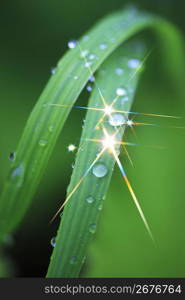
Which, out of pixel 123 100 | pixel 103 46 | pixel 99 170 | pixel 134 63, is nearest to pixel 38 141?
pixel 99 170

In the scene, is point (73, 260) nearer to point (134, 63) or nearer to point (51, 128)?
point (51, 128)

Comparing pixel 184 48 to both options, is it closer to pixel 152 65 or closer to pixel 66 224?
pixel 152 65

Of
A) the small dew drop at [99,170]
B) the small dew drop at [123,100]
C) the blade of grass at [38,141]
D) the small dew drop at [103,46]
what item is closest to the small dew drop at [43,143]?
the blade of grass at [38,141]

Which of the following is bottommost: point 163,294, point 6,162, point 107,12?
point 163,294

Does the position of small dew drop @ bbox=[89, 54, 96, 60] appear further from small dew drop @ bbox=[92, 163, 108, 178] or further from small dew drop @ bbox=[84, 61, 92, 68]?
small dew drop @ bbox=[92, 163, 108, 178]

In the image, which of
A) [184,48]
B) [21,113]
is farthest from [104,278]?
[184,48]
